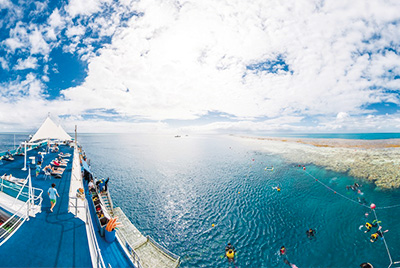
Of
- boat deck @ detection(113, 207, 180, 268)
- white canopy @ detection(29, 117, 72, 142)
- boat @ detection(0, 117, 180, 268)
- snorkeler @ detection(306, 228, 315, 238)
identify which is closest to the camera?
boat @ detection(0, 117, 180, 268)

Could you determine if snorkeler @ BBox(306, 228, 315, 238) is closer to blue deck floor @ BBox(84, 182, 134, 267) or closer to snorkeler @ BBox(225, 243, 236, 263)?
snorkeler @ BBox(225, 243, 236, 263)

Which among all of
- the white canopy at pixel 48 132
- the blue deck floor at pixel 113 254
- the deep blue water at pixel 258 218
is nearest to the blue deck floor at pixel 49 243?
the blue deck floor at pixel 113 254

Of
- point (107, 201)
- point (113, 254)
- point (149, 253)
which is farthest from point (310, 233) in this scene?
point (107, 201)

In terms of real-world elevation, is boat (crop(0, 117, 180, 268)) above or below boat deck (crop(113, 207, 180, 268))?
above

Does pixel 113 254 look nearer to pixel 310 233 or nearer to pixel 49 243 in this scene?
pixel 49 243

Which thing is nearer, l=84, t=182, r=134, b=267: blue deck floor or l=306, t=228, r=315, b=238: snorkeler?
l=84, t=182, r=134, b=267: blue deck floor

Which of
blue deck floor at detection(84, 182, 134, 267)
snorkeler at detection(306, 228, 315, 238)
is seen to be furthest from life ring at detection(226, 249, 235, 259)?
snorkeler at detection(306, 228, 315, 238)

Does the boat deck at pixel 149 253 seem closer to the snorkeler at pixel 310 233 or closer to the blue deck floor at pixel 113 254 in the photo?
the blue deck floor at pixel 113 254

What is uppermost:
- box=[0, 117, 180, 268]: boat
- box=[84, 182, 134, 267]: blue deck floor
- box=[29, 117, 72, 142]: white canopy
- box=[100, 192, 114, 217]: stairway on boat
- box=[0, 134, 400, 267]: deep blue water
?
box=[29, 117, 72, 142]: white canopy

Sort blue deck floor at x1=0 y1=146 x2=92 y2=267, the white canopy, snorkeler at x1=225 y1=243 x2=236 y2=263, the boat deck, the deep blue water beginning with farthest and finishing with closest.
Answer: the white canopy
the deep blue water
snorkeler at x1=225 y1=243 x2=236 y2=263
the boat deck
blue deck floor at x1=0 y1=146 x2=92 y2=267

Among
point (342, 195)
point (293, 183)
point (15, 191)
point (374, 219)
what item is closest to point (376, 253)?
point (374, 219)
